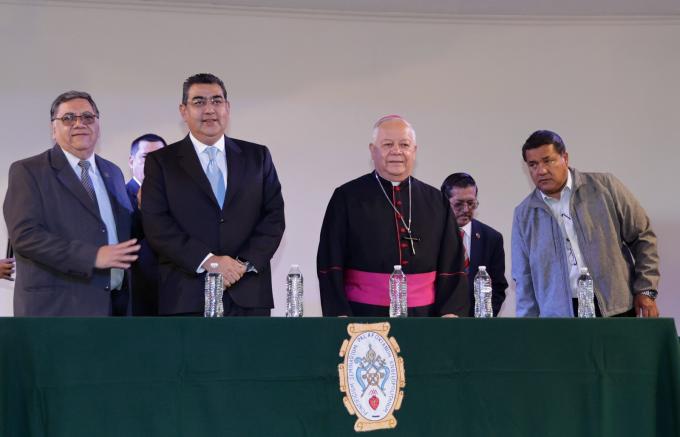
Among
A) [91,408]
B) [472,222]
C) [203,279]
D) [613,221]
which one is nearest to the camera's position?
[91,408]

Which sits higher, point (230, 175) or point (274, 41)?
point (274, 41)

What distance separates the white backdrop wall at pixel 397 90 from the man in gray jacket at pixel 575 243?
2.41 metres

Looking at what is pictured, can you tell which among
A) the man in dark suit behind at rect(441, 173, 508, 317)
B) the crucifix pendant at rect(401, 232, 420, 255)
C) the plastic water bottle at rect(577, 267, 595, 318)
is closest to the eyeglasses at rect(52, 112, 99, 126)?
the crucifix pendant at rect(401, 232, 420, 255)

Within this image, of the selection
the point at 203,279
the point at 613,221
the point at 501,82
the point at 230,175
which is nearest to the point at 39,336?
the point at 203,279

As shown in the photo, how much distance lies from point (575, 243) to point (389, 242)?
0.97 meters

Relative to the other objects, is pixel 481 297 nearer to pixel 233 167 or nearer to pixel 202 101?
pixel 233 167

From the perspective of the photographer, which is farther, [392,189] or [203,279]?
[392,189]

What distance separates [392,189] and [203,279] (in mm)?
1117

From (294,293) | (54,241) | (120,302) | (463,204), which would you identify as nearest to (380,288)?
(294,293)

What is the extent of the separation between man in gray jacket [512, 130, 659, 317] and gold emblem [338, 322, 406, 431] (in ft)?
4.72

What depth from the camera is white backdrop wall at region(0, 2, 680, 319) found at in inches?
261

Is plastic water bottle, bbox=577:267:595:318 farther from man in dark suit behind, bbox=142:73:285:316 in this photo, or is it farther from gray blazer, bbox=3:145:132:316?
gray blazer, bbox=3:145:132:316

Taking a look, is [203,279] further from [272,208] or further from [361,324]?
[361,324]

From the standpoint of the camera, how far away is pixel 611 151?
7105mm
